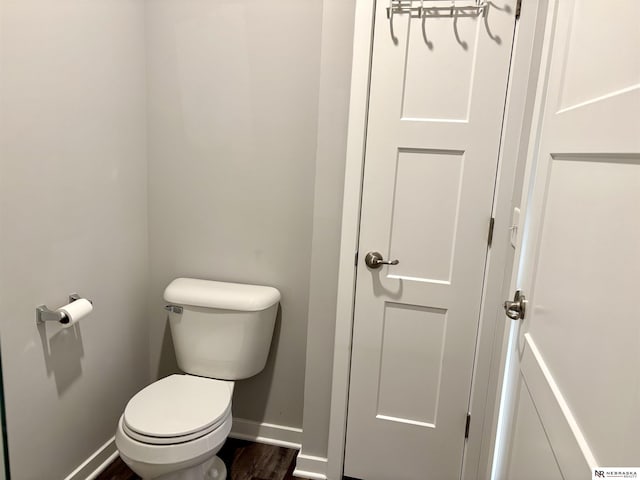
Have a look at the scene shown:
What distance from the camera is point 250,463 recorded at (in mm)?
2020

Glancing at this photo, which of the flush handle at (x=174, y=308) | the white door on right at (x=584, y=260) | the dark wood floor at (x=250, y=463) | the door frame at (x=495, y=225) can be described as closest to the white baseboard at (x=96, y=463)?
the dark wood floor at (x=250, y=463)

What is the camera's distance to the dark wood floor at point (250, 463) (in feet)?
6.30

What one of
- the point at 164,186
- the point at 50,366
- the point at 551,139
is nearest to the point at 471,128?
the point at 551,139

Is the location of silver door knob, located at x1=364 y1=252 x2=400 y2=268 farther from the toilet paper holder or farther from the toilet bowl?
the toilet paper holder

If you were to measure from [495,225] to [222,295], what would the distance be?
1.06 meters

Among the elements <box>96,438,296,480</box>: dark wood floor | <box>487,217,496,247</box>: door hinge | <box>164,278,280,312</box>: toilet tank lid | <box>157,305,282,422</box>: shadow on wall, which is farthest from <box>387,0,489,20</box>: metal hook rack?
<box>96,438,296,480</box>: dark wood floor

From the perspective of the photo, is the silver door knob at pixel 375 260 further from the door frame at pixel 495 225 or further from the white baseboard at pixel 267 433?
the white baseboard at pixel 267 433

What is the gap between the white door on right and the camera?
0.64 metres

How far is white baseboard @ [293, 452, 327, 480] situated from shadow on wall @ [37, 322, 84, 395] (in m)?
0.94

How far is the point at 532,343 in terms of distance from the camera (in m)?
1.08

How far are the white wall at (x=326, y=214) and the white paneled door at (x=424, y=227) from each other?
10cm

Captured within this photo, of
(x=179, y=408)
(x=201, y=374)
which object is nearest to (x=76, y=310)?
(x=179, y=408)

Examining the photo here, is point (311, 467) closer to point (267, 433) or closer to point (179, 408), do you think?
point (267, 433)
